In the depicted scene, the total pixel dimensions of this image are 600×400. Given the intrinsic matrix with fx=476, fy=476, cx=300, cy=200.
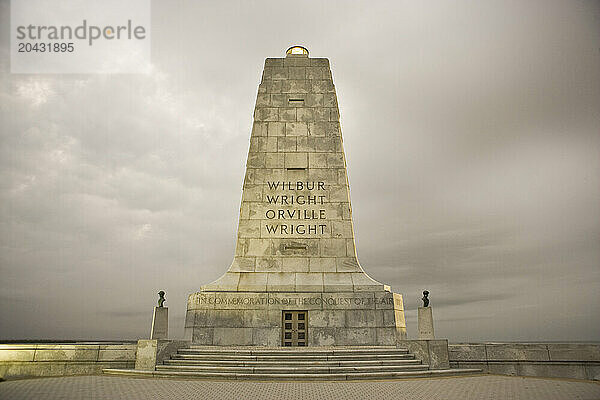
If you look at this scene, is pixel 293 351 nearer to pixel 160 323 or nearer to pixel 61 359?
pixel 160 323

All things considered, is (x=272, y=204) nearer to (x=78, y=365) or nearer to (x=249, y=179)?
(x=249, y=179)

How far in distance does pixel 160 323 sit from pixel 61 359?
9.66 ft

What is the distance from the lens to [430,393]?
957 centimetres

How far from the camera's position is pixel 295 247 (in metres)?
19.8

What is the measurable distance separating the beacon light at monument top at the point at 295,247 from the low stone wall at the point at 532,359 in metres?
3.12

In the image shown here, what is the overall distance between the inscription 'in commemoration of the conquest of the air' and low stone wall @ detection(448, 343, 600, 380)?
25.0 ft

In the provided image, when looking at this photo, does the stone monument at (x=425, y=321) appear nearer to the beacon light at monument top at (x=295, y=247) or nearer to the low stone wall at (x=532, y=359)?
the low stone wall at (x=532, y=359)

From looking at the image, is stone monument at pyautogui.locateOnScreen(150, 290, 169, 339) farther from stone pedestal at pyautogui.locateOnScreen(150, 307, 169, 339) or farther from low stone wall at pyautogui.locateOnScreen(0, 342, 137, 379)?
low stone wall at pyautogui.locateOnScreen(0, 342, 137, 379)

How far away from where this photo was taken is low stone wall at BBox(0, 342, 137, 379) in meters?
13.9

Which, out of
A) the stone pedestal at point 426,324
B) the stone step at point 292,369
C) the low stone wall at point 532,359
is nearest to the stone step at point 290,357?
the stone step at point 292,369

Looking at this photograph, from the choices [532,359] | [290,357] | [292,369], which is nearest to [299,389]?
[292,369]

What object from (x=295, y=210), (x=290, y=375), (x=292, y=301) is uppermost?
(x=295, y=210)

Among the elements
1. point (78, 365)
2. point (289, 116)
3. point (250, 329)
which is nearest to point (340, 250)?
point (250, 329)

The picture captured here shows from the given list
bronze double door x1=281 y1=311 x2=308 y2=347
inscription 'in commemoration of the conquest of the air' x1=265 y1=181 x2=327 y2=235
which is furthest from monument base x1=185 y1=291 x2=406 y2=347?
inscription 'in commemoration of the conquest of the air' x1=265 y1=181 x2=327 y2=235
